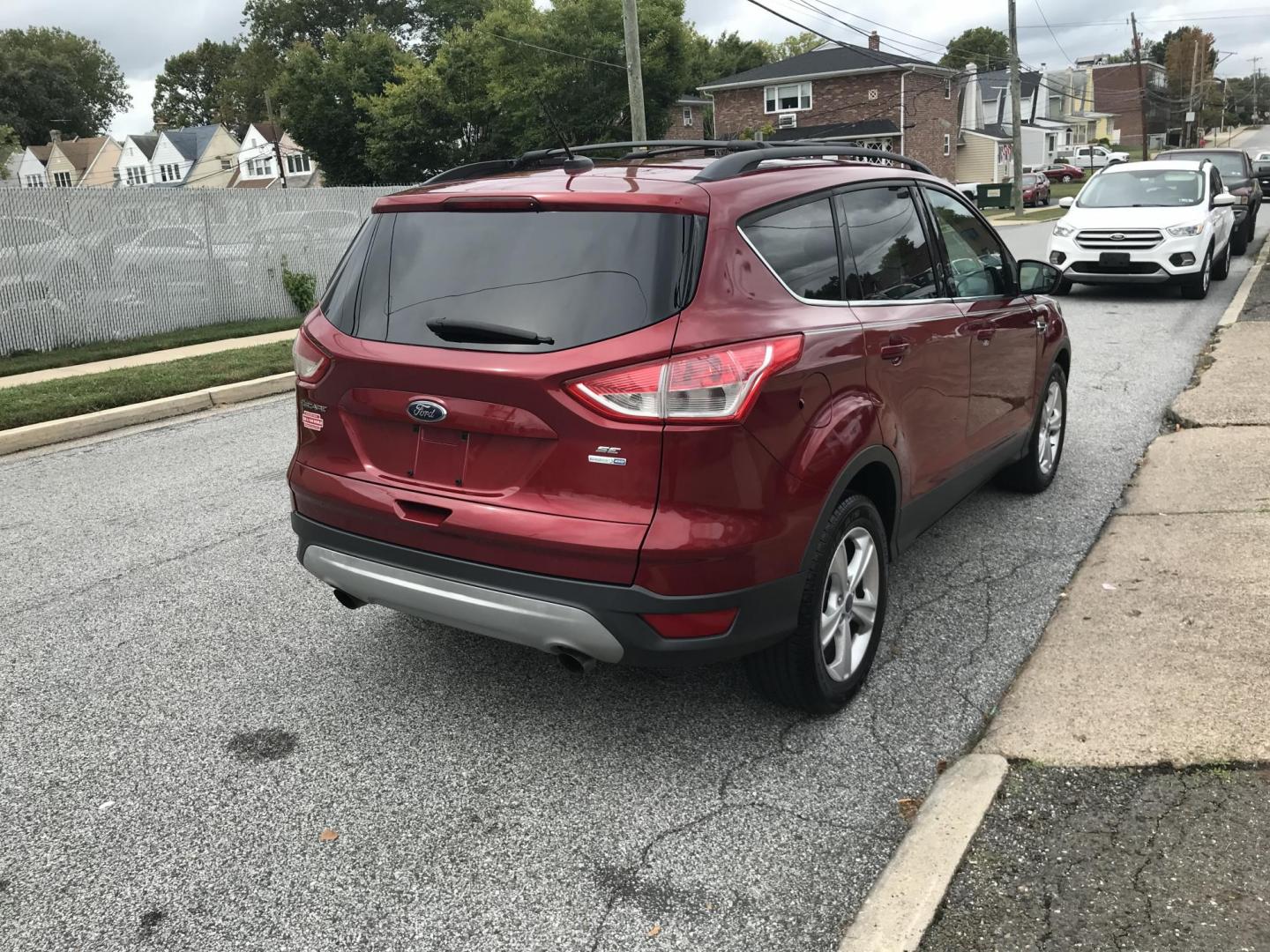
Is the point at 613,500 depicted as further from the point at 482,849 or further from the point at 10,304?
the point at 10,304

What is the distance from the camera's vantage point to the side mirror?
5258mm

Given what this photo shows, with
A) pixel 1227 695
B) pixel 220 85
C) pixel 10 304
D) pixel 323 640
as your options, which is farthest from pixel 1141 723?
pixel 220 85

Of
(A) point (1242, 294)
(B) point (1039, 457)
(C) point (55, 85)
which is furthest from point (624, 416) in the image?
(C) point (55, 85)

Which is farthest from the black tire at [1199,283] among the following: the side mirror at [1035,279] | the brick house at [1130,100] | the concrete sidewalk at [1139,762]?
the brick house at [1130,100]

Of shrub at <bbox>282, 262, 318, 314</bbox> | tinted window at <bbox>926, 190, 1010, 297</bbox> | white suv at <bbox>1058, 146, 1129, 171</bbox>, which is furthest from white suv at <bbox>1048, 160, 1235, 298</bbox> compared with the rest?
white suv at <bbox>1058, 146, 1129, 171</bbox>

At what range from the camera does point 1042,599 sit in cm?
460

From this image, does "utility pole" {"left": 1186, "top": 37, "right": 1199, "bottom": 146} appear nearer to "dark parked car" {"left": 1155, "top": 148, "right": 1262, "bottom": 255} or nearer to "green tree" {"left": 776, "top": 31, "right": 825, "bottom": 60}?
"green tree" {"left": 776, "top": 31, "right": 825, "bottom": 60}

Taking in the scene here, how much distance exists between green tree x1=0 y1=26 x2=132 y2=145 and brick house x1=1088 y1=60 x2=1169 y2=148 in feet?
343

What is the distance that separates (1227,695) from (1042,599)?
1.12 m

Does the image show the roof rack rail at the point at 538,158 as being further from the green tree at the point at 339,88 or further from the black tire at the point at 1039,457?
the green tree at the point at 339,88

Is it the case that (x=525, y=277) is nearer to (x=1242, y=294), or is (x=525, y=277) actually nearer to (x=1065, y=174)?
(x=1242, y=294)

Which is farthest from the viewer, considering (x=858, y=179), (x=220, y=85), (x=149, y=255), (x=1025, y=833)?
(x=220, y=85)

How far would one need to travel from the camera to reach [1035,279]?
207 inches

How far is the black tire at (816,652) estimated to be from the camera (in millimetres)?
3303
